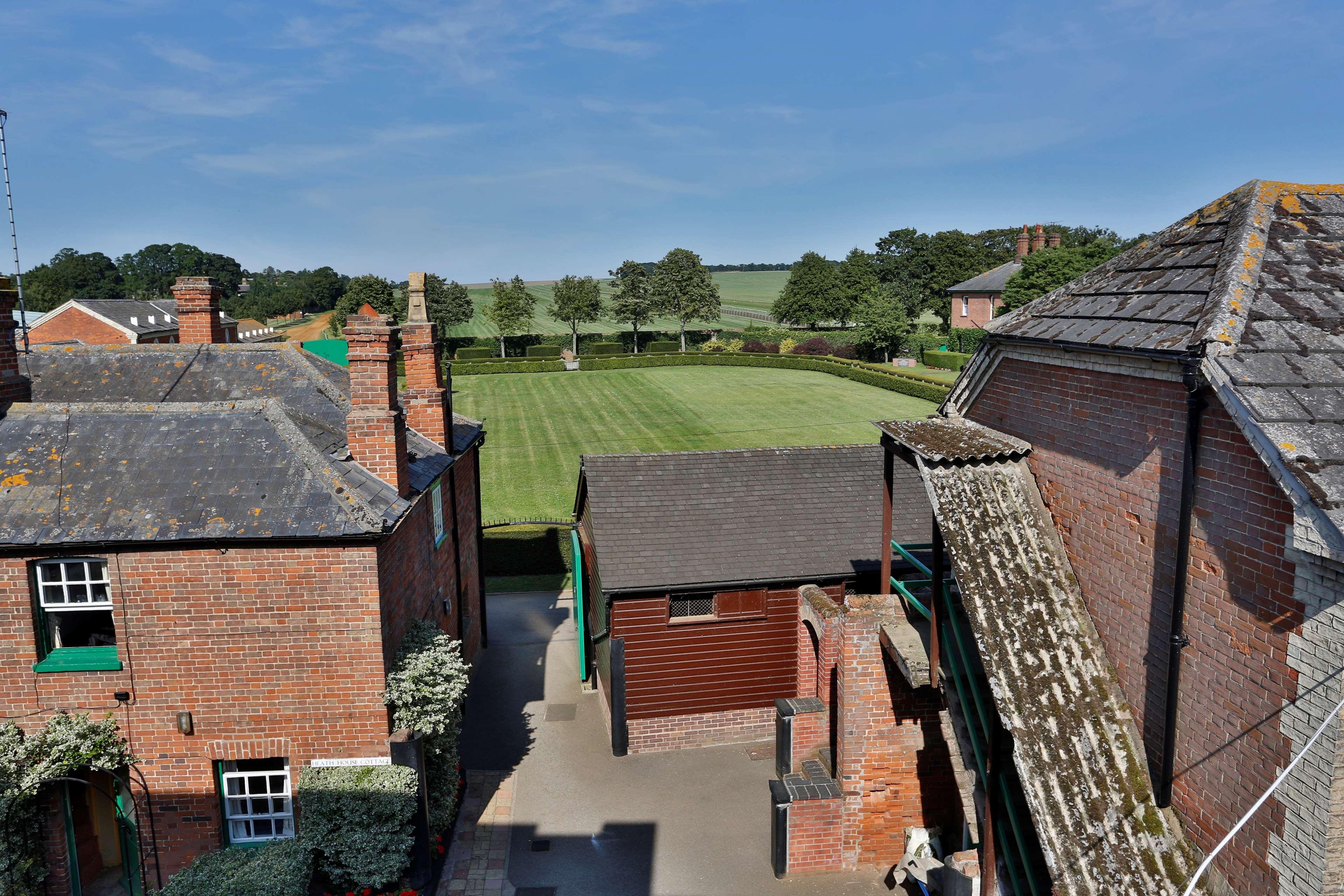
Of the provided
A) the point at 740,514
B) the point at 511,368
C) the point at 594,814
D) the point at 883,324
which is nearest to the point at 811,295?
the point at 883,324

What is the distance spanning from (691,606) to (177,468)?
25.8ft

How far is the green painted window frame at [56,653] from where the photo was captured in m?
10.0

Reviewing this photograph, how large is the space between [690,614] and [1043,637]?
24.8 ft

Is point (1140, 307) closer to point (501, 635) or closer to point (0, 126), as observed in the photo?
point (0, 126)

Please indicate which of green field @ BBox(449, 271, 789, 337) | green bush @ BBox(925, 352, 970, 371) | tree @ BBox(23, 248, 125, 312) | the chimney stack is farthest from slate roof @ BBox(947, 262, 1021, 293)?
tree @ BBox(23, 248, 125, 312)

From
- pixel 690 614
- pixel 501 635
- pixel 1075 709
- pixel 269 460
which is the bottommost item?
pixel 501 635

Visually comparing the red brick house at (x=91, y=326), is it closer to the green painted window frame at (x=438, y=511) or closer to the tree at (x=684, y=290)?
the tree at (x=684, y=290)

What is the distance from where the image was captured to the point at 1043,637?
25.2 feet

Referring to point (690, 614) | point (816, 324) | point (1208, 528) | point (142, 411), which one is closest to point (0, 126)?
point (142, 411)

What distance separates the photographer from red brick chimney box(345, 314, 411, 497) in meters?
11.2

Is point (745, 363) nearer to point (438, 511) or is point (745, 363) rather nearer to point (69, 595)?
point (438, 511)

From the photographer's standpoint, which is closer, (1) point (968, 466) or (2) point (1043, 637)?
(2) point (1043, 637)

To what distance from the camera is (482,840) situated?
489 inches

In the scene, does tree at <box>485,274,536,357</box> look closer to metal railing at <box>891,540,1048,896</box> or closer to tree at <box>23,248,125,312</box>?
tree at <box>23,248,125,312</box>
